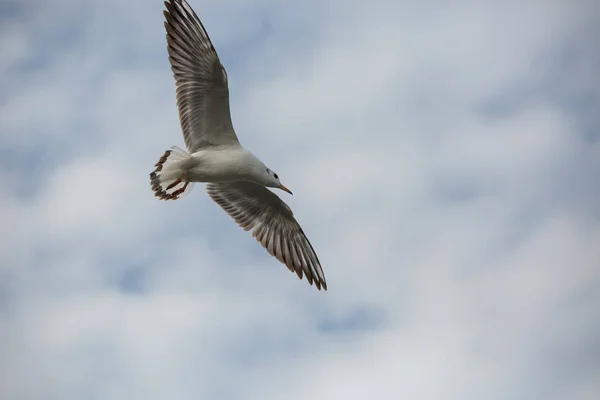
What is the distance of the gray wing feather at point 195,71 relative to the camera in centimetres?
1316

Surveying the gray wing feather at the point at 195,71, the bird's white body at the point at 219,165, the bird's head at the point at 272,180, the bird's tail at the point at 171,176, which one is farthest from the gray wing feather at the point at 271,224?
the gray wing feather at the point at 195,71

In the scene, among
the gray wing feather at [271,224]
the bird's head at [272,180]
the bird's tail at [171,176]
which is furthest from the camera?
the gray wing feather at [271,224]

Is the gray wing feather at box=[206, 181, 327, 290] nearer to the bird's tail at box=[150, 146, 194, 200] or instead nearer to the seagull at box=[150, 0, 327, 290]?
the seagull at box=[150, 0, 327, 290]

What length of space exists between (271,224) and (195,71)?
2891 mm

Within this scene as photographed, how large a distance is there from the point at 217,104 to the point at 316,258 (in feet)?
9.94

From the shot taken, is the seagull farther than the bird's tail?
No

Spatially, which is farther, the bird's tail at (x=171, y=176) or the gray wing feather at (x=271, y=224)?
the gray wing feather at (x=271, y=224)

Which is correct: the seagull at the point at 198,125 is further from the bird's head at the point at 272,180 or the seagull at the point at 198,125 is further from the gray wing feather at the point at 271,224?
the gray wing feather at the point at 271,224

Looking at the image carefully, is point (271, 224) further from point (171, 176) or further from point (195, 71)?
point (195, 71)

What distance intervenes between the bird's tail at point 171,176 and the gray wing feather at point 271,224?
4.38 ft

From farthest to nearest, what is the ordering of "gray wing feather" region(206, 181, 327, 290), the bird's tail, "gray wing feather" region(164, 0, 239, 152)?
"gray wing feather" region(206, 181, 327, 290)
the bird's tail
"gray wing feather" region(164, 0, 239, 152)

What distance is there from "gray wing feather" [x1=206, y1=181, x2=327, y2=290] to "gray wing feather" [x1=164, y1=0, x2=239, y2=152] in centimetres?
161

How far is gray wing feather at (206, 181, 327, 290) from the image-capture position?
14.7 meters

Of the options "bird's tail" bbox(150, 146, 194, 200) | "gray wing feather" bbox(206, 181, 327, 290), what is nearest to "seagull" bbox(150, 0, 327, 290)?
"bird's tail" bbox(150, 146, 194, 200)
